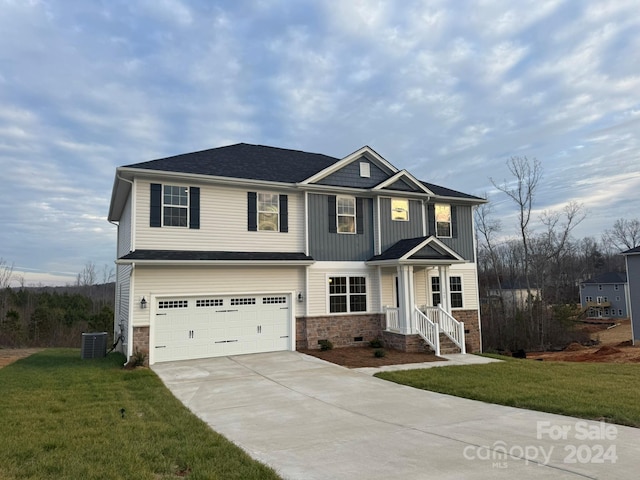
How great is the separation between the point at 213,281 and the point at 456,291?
32.5ft

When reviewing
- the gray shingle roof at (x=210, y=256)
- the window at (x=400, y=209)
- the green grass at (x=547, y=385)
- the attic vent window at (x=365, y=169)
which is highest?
the attic vent window at (x=365, y=169)

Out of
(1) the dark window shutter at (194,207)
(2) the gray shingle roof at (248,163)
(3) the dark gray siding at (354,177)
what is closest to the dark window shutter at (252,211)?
(2) the gray shingle roof at (248,163)

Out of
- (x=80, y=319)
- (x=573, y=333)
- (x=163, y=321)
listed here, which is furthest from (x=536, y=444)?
(x=80, y=319)

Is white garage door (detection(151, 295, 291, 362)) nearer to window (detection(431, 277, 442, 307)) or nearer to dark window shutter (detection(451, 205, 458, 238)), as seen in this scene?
window (detection(431, 277, 442, 307))

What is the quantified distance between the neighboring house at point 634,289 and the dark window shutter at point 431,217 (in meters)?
14.1

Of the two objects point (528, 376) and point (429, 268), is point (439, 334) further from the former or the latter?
point (528, 376)

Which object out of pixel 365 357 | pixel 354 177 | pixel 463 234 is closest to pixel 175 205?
pixel 354 177

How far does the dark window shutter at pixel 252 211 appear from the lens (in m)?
14.3

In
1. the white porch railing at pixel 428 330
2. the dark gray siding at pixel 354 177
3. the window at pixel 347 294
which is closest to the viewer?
the white porch railing at pixel 428 330

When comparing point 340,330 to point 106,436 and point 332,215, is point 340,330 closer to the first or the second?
point 332,215

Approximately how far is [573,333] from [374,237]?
19.9 m

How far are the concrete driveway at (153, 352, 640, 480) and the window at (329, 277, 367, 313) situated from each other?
554 cm

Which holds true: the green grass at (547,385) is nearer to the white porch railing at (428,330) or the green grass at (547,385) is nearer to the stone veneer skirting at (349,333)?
the white porch railing at (428,330)

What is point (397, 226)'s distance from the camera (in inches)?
644
